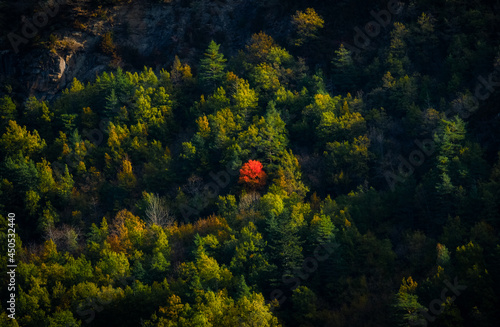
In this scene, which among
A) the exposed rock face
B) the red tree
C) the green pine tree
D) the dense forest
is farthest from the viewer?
the exposed rock face

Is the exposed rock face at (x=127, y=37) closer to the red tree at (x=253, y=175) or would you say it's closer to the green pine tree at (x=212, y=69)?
the green pine tree at (x=212, y=69)

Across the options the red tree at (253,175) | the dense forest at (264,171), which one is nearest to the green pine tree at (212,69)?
the dense forest at (264,171)

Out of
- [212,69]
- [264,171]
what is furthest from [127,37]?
[264,171]

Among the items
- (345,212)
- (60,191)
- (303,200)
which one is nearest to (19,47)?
(60,191)

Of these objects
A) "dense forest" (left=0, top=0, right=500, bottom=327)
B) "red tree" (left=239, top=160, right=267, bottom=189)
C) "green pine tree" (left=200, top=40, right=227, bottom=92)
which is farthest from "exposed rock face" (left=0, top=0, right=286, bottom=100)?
"red tree" (left=239, top=160, right=267, bottom=189)

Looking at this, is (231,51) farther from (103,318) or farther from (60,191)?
(103,318)

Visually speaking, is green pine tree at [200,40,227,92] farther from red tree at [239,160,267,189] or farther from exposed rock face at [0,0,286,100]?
red tree at [239,160,267,189]
